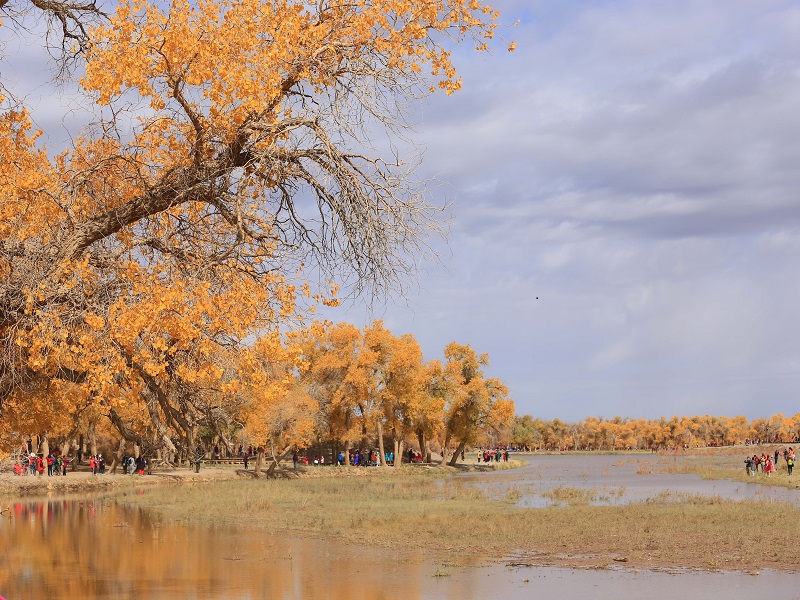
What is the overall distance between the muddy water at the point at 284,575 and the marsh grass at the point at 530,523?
1.45m

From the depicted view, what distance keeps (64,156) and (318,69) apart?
18.4 feet

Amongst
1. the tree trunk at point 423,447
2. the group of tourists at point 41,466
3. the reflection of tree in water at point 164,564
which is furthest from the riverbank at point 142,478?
the reflection of tree in water at point 164,564

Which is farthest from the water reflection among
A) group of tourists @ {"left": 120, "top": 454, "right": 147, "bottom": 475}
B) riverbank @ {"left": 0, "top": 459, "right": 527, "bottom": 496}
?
group of tourists @ {"left": 120, "top": 454, "right": 147, "bottom": 475}

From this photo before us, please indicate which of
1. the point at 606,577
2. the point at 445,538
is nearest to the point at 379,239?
the point at 606,577

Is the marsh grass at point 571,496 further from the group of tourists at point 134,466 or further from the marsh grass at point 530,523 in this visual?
the group of tourists at point 134,466

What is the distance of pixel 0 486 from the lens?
45.2 m

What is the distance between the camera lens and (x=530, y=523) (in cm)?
2605

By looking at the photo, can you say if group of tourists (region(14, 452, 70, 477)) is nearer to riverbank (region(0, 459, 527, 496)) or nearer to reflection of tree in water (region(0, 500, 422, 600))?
riverbank (region(0, 459, 527, 496))

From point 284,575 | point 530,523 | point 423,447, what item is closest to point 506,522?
point 530,523

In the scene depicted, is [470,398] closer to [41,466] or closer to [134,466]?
[134,466]

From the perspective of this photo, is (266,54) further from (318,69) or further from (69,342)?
(69,342)

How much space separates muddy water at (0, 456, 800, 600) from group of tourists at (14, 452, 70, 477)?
25.2 metres

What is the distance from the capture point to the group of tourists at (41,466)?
50375mm

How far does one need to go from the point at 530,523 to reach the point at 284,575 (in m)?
9.46
